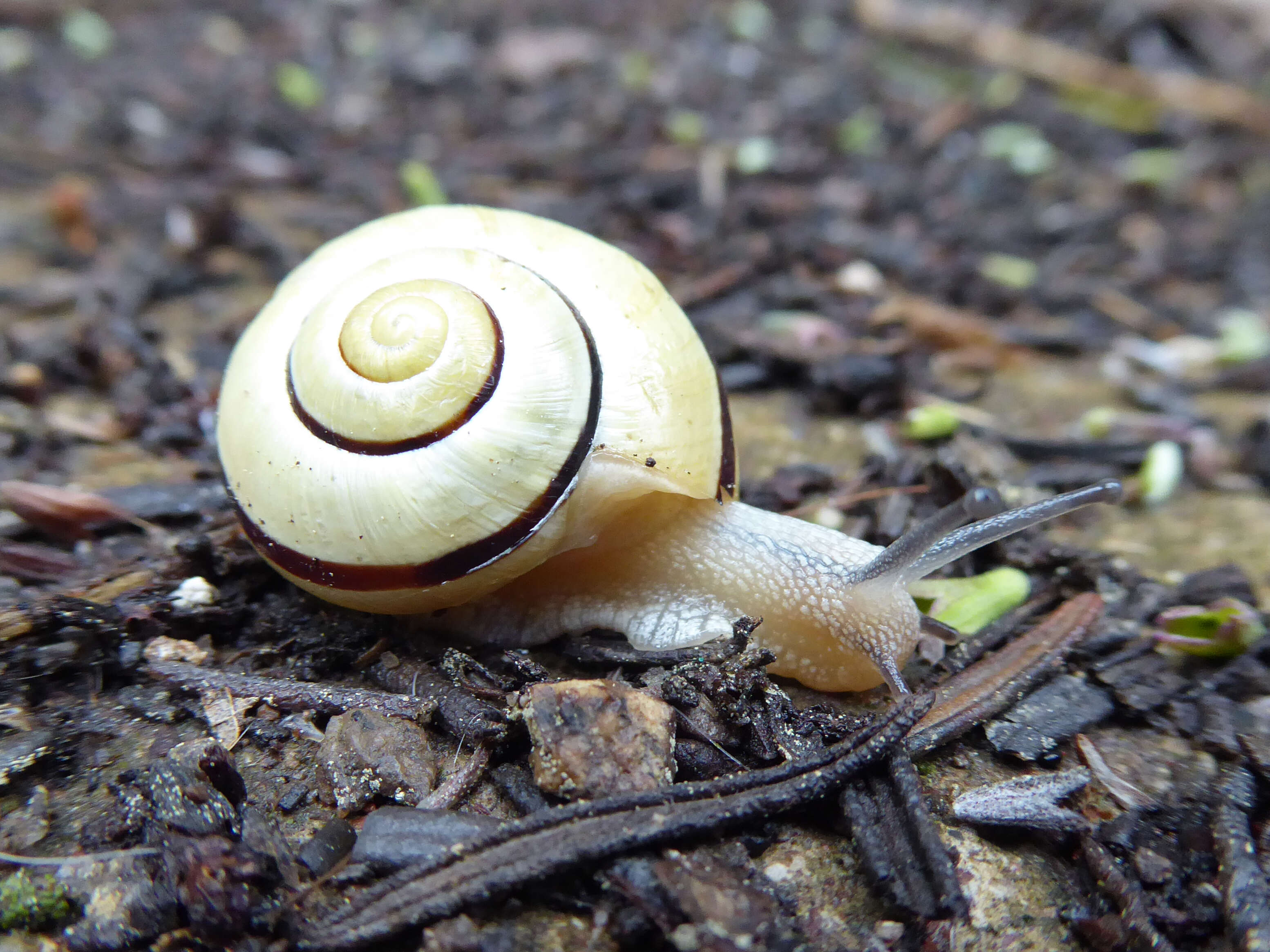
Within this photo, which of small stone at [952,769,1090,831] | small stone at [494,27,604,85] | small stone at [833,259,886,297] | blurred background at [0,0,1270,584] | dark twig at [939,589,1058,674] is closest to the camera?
small stone at [952,769,1090,831]

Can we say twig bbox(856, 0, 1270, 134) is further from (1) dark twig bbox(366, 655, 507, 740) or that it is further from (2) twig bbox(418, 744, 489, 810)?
(2) twig bbox(418, 744, 489, 810)

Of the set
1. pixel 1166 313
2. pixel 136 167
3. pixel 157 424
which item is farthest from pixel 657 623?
pixel 136 167

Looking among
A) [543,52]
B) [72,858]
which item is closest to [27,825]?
[72,858]

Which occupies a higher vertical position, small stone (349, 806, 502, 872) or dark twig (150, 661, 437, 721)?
dark twig (150, 661, 437, 721)

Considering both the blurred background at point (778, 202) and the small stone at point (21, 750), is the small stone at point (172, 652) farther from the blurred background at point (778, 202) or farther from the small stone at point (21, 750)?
the blurred background at point (778, 202)

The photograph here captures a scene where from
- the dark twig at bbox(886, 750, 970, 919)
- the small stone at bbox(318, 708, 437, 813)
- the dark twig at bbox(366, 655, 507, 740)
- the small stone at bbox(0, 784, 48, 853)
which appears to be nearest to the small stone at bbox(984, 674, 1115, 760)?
the dark twig at bbox(886, 750, 970, 919)

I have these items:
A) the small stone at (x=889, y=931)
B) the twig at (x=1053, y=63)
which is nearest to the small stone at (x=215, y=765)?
the small stone at (x=889, y=931)
